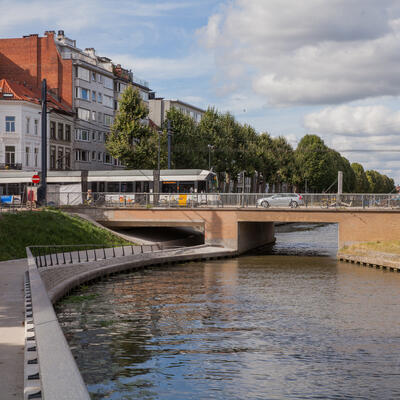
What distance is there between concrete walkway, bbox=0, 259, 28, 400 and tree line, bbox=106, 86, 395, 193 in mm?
A: 45052

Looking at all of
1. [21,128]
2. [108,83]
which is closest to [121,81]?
[108,83]

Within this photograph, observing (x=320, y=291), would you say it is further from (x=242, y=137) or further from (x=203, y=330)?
(x=242, y=137)

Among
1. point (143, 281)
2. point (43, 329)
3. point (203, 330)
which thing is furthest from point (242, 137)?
point (43, 329)

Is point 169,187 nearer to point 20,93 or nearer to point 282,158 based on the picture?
point 20,93

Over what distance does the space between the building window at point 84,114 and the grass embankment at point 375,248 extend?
4721 cm

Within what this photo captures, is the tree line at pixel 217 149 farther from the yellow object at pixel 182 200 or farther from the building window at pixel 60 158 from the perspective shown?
the yellow object at pixel 182 200

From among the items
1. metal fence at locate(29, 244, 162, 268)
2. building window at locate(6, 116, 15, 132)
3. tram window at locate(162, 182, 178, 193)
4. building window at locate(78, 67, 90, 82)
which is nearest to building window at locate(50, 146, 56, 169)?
building window at locate(6, 116, 15, 132)

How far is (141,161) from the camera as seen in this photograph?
69.4 m

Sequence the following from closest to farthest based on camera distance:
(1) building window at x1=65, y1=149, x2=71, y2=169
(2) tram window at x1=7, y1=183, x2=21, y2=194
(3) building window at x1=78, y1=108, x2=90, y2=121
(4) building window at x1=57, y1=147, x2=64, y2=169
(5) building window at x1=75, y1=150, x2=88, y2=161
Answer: (2) tram window at x1=7, y1=183, x2=21, y2=194, (4) building window at x1=57, y1=147, x2=64, y2=169, (1) building window at x1=65, y1=149, x2=71, y2=169, (3) building window at x1=78, y1=108, x2=90, y2=121, (5) building window at x1=75, y1=150, x2=88, y2=161

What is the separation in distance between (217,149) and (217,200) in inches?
1203

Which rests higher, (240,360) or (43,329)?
Answer: (43,329)

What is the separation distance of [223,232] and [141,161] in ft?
67.7

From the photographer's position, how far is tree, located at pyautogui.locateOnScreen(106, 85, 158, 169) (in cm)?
6881

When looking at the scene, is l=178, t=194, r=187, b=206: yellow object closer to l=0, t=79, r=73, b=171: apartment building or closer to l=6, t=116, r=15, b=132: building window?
l=0, t=79, r=73, b=171: apartment building
